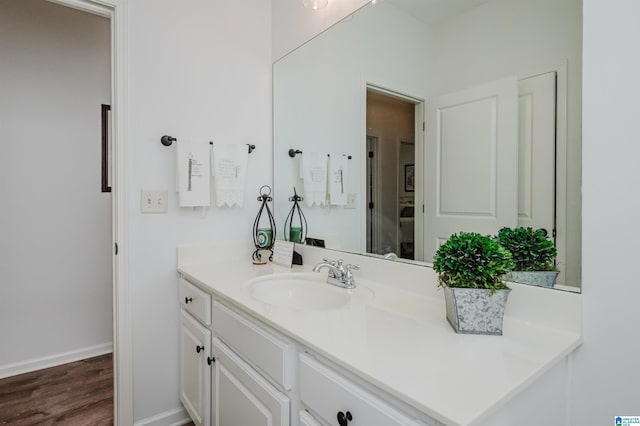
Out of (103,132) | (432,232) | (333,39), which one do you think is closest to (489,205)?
(432,232)

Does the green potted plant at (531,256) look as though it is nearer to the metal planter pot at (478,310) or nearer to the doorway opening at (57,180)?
the metal planter pot at (478,310)

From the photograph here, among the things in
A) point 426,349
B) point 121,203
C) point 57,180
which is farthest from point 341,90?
point 57,180

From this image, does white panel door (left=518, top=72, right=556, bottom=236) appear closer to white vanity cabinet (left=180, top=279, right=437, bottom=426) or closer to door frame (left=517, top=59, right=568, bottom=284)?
door frame (left=517, top=59, right=568, bottom=284)

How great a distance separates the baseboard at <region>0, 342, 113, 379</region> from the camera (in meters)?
2.20

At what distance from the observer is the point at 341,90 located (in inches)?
66.9

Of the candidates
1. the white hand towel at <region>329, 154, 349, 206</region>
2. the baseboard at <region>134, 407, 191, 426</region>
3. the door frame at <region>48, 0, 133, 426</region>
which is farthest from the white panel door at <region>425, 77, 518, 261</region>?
the baseboard at <region>134, 407, 191, 426</region>

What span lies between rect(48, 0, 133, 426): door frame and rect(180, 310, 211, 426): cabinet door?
0.24 meters

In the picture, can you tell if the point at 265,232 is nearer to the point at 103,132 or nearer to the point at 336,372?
the point at 336,372

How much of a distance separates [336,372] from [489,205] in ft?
2.32

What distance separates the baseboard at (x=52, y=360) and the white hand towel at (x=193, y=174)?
1.67 meters

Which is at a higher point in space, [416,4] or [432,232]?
[416,4]

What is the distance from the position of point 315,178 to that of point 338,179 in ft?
0.56

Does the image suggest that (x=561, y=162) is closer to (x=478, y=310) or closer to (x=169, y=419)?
(x=478, y=310)

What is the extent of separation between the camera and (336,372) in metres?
0.76
